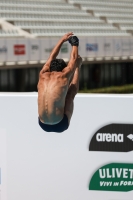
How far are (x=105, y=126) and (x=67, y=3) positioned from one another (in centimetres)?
2968

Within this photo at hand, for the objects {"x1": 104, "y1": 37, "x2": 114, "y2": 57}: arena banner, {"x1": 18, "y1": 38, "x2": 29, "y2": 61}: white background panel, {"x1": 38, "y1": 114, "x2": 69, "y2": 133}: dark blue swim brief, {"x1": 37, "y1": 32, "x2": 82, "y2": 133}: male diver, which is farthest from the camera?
{"x1": 104, "y1": 37, "x2": 114, "y2": 57}: arena banner

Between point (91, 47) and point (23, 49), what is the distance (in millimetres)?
4408

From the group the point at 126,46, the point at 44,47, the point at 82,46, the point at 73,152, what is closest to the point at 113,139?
the point at 73,152

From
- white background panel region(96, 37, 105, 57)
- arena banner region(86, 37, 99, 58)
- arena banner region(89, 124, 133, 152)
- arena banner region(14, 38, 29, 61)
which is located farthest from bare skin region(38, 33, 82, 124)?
white background panel region(96, 37, 105, 57)

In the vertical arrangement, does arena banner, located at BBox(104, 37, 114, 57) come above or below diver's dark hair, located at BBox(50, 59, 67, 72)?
below

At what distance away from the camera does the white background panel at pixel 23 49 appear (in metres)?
23.1

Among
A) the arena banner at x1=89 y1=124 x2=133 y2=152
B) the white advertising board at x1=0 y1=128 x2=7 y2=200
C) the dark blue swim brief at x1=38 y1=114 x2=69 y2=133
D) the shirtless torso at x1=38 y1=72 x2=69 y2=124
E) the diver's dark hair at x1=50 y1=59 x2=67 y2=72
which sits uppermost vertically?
the diver's dark hair at x1=50 y1=59 x2=67 y2=72

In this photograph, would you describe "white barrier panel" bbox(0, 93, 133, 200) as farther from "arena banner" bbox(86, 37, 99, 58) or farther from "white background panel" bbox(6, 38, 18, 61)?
"arena banner" bbox(86, 37, 99, 58)

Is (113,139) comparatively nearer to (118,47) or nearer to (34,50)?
(34,50)

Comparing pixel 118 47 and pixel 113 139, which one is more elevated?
pixel 113 139

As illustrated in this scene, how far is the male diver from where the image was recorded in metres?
4.14

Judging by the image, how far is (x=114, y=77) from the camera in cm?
2806

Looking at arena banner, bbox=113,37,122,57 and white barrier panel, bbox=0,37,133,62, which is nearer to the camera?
white barrier panel, bbox=0,37,133,62

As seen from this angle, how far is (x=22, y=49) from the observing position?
23.3 meters
